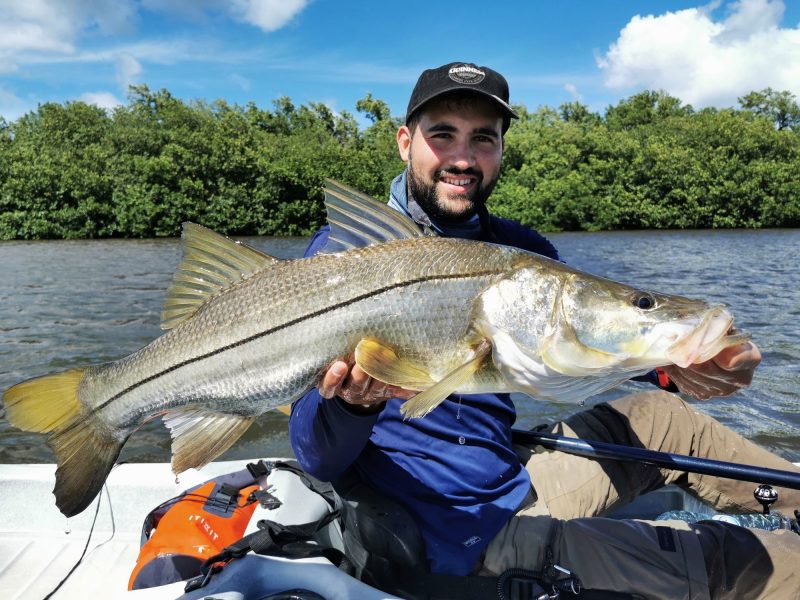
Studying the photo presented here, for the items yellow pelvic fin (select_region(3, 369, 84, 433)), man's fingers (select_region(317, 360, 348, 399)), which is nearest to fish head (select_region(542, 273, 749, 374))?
man's fingers (select_region(317, 360, 348, 399))

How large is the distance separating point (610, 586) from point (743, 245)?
2994cm

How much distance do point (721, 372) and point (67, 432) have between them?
2.49 metres

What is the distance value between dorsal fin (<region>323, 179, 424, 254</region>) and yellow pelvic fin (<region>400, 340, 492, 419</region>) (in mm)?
549

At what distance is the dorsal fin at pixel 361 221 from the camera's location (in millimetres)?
2330

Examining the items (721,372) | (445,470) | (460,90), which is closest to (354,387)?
(445,470)

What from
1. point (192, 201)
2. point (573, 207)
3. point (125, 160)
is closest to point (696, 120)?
point (573, 207)

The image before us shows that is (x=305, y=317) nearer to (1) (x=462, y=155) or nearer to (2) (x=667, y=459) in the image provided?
(1) (x=462, y=155)

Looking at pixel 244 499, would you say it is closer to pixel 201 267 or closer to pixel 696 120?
pixel 201 267

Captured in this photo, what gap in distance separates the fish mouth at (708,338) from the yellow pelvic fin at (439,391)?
64cm

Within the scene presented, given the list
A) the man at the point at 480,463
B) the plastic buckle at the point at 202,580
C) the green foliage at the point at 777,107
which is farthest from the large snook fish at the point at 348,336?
the green foliage at the point at 777,107

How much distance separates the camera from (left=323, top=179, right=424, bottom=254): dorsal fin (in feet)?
7.64

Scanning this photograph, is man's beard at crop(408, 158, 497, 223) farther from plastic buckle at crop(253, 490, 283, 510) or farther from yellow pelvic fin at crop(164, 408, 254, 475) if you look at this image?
plastic buckle at crop(253, 490, 283, 510)

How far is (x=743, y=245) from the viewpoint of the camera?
28.5 meters

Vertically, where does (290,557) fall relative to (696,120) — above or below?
below
